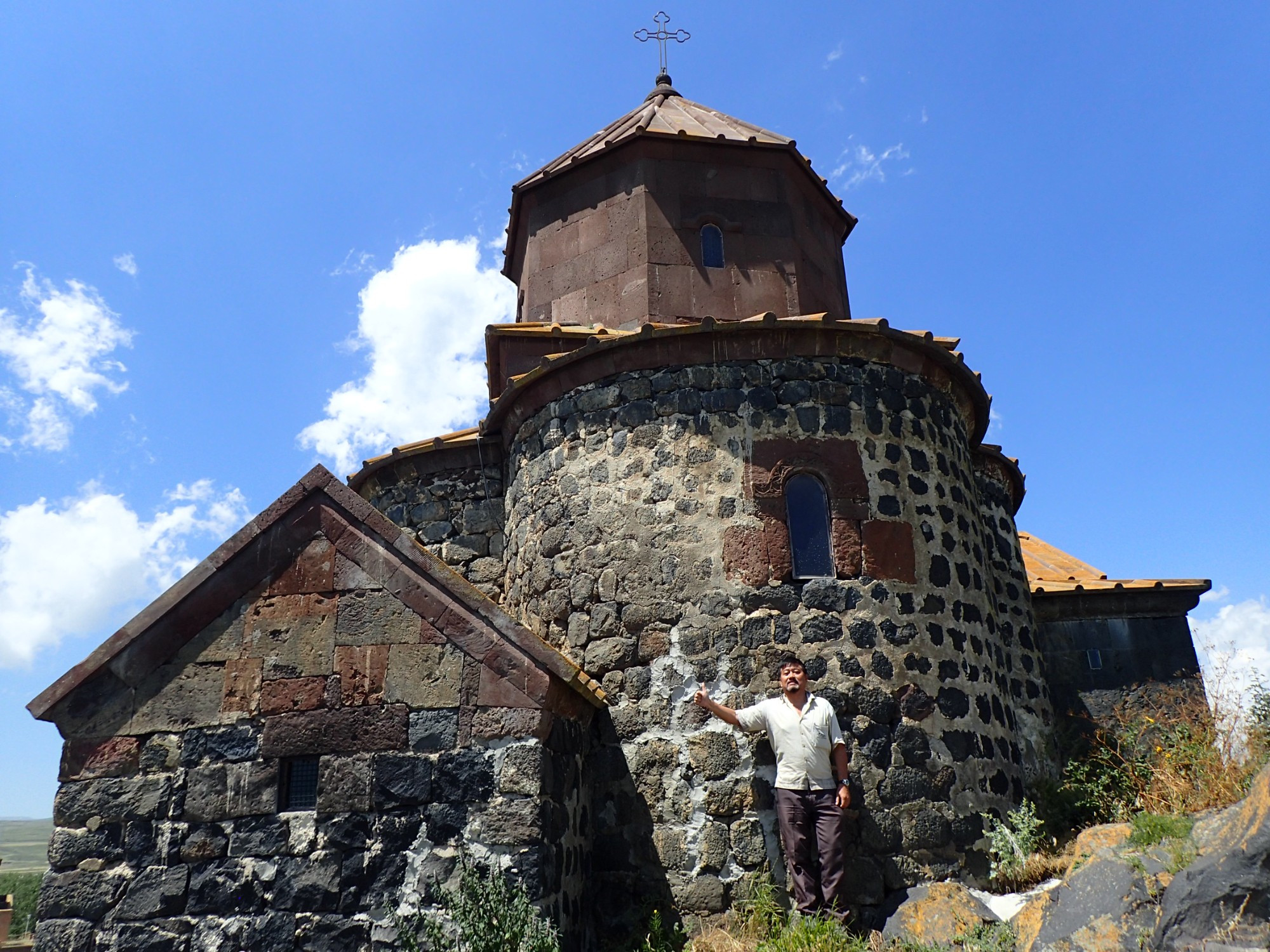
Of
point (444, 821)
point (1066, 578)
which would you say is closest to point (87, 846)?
point (444, 821)

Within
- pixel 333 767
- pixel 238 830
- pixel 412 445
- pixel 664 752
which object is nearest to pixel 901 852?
pixel 664 752

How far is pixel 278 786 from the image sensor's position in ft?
18.2

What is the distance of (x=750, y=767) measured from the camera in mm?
6301

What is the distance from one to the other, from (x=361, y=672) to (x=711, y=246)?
5.68 m

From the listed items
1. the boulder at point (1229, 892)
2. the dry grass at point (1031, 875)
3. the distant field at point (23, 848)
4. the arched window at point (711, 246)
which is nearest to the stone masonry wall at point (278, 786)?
the dry grass at point (1031, 875)

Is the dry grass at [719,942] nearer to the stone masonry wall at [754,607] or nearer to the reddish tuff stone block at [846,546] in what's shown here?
the stone masonry wall at [754,607]

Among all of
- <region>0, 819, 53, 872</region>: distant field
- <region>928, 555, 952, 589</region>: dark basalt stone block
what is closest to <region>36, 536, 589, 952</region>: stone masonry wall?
<region>928, 555, 952, 589</region>: dark basalt stone block

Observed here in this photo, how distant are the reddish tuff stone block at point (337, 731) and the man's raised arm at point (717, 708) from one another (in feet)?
6.53

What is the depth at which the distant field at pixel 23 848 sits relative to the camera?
98.9 m

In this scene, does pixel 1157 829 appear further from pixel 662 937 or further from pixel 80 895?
pixel 80 895

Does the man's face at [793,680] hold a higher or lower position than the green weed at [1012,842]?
higher

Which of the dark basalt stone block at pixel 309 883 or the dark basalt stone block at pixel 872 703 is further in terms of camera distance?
the dark basalt stone block at pixel 872 703

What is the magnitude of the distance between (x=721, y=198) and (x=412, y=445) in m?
4.04

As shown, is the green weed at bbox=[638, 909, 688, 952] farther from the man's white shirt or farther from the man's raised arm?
the man's raised arm
